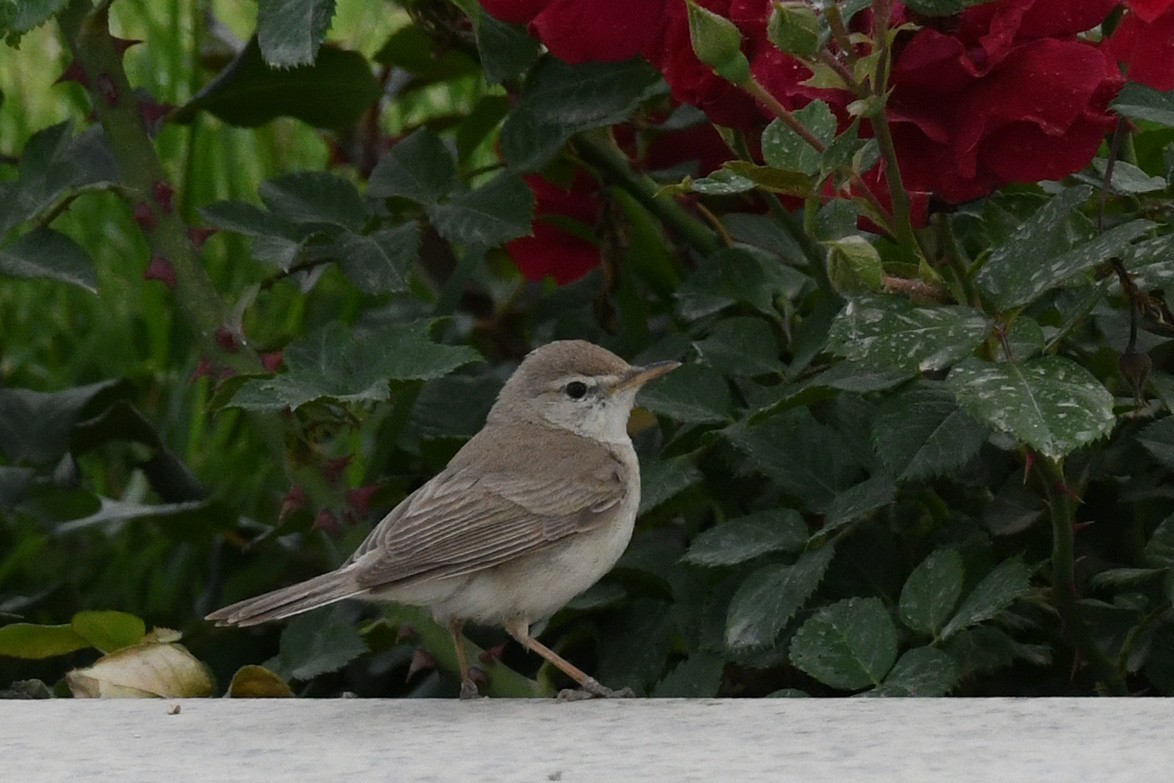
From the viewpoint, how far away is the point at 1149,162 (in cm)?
278

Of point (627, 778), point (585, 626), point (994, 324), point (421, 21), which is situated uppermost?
point (421, 21)

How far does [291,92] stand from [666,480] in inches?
41.4

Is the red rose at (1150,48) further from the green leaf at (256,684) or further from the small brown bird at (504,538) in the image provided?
the green leaf at (256,684)

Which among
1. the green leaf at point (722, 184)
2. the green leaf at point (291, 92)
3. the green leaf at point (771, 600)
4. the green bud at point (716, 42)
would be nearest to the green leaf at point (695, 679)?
the green leaf at point (771, 600)

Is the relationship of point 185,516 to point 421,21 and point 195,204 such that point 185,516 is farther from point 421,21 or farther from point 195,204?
point 195,204

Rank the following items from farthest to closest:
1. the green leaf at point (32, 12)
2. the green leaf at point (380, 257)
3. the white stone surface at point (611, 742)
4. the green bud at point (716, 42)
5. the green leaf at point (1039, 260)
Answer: the green leaf at point (380, 257) < the green leaf at point (32, 12) < the green leaf at point (1039, 260) < the green bud at point (716, 42) < the white stone surface at point (611, 742)

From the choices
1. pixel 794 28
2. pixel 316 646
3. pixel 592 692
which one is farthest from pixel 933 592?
pixel 316 646

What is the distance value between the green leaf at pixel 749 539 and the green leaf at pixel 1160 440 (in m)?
0.49

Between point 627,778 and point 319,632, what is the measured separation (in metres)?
1.19

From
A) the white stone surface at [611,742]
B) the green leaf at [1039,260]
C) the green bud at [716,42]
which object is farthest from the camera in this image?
the green leaf at [1039,260]

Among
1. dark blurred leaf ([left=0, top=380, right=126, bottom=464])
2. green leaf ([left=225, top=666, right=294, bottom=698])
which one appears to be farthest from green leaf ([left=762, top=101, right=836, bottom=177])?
dark blurred leaf ([left=0, top=380, right=126, bottom=464])

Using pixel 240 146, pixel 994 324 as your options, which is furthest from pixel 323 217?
pixel 240 146

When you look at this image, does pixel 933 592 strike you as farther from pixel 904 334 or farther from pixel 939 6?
pixel 939 6

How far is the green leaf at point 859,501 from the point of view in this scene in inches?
91.6
